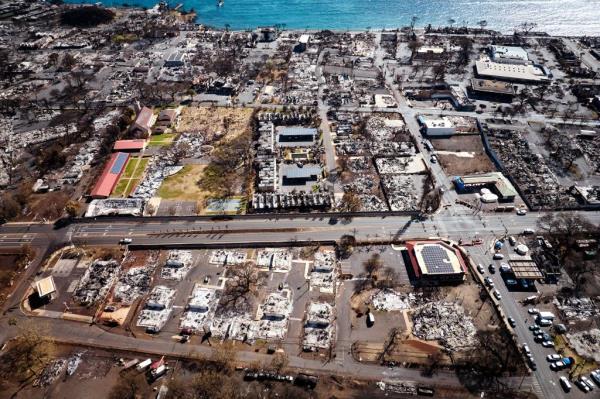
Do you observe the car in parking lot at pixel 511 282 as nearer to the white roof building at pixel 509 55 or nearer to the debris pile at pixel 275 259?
the debris pile at pixel 275 259

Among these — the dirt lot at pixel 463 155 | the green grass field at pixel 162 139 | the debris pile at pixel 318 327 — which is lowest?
the debris pile at pixel 318 327

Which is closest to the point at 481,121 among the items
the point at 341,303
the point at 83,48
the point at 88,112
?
the point at 341,303

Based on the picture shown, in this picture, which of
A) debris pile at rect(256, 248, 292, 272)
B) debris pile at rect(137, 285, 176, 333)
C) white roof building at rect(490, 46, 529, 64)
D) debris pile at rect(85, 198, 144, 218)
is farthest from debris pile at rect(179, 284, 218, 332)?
white roof building at rect(490, 46, 529, 64)

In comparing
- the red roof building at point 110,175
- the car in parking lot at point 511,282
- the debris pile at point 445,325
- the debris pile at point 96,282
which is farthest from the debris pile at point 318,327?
the red roof building at point 110,175

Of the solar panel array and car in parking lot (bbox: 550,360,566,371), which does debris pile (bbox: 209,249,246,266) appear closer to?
the solar panel array

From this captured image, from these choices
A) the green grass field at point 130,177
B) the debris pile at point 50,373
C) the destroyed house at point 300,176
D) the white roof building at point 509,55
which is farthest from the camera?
the white roof building at point 509,55

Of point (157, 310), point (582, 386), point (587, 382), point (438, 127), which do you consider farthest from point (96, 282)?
point (438, 127)

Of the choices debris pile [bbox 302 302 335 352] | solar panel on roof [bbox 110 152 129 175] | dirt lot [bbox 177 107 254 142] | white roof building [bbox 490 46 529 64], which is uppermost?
white roof building [bbox 490 46 529 64]

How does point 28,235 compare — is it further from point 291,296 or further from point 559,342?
point 559,342
